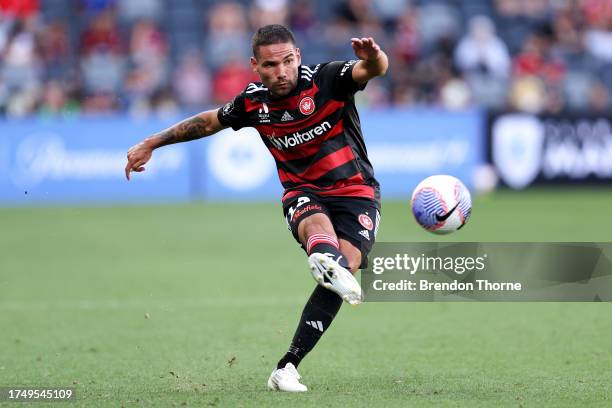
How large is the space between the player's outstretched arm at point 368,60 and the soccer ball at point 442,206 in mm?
1050

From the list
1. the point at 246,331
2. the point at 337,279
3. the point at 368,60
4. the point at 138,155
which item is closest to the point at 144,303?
the point at 246,331

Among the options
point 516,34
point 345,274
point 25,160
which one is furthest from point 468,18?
point 345,274

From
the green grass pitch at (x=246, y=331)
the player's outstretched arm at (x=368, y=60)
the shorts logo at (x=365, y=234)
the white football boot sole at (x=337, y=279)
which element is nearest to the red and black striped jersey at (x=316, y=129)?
the player's outstretched arm at (x=368, y=60)

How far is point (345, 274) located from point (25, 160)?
13.9 metres

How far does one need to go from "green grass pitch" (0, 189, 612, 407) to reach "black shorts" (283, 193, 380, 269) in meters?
0.90

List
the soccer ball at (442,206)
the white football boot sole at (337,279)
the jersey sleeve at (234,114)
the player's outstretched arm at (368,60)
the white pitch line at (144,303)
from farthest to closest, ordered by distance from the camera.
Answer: the white pitch line at (144,303)
the soccer ball at (442,206)
the jersey sleeve at (234,114)
the player's outstretched arm at (368,60)
the white football boot sole at (337,279)

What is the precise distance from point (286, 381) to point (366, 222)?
3.60ft

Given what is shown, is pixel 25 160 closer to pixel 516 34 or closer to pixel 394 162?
pixel 394 162

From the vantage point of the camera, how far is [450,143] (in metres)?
19.6

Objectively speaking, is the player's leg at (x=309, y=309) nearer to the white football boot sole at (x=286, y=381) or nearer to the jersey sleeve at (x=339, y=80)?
the white football boot sole at (x=286, y=381)

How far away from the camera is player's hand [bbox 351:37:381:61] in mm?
6109

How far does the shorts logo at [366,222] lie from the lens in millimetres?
6734

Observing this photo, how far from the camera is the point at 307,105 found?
670cm

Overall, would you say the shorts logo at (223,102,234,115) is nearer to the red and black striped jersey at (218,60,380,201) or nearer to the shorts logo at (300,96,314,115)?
the red and black striped jersey at (218,60,380,201)
